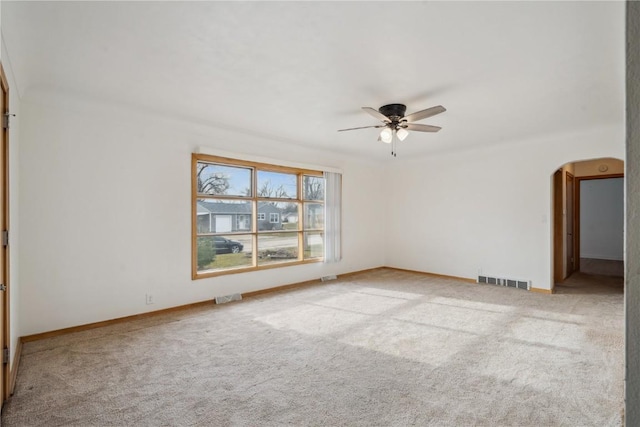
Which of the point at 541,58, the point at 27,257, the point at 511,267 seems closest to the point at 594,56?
the point at 541,58

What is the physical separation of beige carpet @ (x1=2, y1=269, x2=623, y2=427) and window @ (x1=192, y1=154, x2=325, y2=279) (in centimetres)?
86

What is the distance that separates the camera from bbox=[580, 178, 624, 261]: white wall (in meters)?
8.35

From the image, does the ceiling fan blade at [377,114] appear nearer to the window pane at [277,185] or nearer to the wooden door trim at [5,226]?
the window pane at [277,185]

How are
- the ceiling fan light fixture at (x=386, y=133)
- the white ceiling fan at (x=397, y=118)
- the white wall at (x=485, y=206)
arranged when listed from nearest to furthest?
the white ceiling fan at (x=397, y=118), the ceiling fan light fixture at (x=386, y=133), the white wall at (x=485, y=206)

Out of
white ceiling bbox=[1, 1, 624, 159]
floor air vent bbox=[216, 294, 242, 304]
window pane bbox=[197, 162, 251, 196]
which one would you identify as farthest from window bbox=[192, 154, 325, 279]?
white ceiling bbox=[1, 1, 624, 159]

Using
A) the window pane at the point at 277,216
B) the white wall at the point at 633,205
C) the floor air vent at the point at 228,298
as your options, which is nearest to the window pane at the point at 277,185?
the window pane at the point at 277,216

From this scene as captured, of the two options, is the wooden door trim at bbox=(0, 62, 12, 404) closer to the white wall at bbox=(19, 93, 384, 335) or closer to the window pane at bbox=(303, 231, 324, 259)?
the white wall at bbox=(19, 93, 384, 335)

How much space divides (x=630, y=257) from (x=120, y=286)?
14.2ft

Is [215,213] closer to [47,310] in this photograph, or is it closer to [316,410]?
[47,310]

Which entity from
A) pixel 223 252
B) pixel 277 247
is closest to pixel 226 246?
pixel 223 252

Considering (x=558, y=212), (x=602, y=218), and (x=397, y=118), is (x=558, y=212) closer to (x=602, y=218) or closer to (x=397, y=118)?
(x=397, y=118)

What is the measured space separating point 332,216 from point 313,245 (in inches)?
25.0

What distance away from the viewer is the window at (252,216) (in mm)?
4645

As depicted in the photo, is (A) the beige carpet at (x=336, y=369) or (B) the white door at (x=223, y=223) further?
→ (B) the white door at (x=223, y=223)
